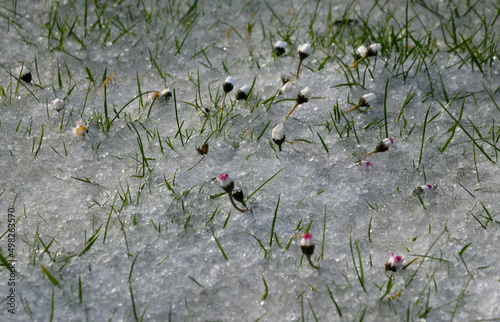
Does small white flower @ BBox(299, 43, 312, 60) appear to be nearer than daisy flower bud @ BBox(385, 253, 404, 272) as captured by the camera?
No

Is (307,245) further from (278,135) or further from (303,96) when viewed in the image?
(303,96)

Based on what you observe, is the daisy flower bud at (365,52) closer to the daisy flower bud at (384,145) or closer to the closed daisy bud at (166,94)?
the daisy flower bud at (384,145)

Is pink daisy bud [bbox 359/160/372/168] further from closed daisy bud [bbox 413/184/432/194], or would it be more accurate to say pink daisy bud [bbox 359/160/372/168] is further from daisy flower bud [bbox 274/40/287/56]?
daisy flower bud [bbox 274/40/287/56]

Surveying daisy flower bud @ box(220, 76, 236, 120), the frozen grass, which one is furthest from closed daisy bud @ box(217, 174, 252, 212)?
daisy flower bud @ box(220, 76, 236, 120)

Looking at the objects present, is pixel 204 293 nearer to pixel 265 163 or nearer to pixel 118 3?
pixel 265 163

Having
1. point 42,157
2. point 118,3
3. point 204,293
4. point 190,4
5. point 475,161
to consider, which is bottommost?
point 475,161

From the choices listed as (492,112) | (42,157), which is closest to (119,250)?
(42,157)

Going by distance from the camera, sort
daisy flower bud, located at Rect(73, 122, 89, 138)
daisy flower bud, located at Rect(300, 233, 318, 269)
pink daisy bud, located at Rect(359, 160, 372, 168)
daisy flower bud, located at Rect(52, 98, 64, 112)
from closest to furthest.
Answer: daisy flower bud, located at Rect(300, 233, 318, 269) → pink daisy bud, located at Rect(359, 160, 372, 168) → daisy flower bud, located at Rect(73, 122, 89, 138) → daisy flower bud, located at Rect(52, 98, 64, 112)
